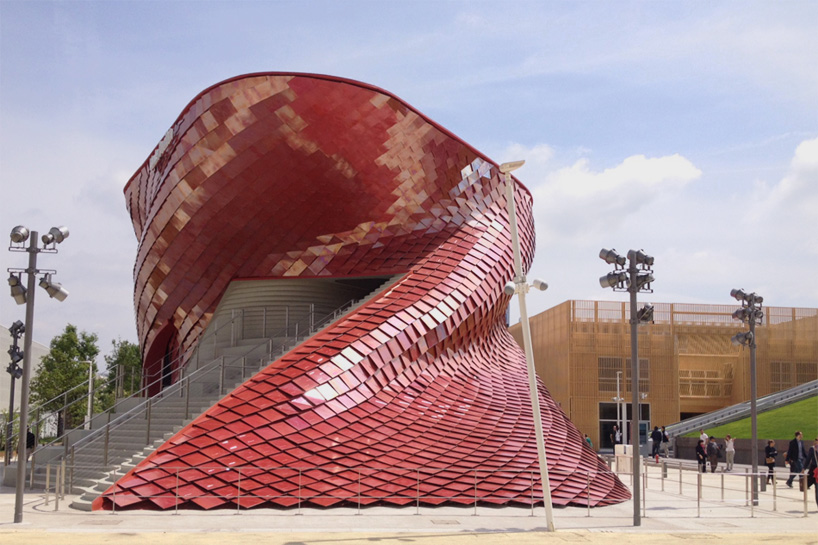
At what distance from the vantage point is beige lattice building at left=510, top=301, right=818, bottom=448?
4534 centimetres

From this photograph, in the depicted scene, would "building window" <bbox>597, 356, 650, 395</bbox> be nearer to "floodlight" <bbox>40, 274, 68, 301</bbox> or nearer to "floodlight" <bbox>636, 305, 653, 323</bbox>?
"floodlight" <bbox>636, 305, 653, 323</bbox>

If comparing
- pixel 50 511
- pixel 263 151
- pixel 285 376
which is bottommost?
pixel 50 511

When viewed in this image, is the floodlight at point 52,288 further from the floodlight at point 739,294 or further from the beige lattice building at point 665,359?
the beige lattice building at point 665,359

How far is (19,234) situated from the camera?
1353 cm

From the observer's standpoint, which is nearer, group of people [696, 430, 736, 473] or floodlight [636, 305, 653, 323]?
floodlight [636, 305, 653, 323]

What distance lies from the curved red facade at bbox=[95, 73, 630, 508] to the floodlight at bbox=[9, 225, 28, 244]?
14.9ft

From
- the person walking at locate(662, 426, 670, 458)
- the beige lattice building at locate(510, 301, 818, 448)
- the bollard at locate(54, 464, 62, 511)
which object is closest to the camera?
the bollard at locate(54, 464, 62, 511)

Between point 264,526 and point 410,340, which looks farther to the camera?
point 410,340

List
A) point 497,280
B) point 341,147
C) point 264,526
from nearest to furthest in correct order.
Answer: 1. point 264,526
2. point 341,147
3. point 497,280

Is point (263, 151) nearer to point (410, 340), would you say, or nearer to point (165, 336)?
point (410, 340)

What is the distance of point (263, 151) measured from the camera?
2052 cm

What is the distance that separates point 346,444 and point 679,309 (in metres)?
36.8

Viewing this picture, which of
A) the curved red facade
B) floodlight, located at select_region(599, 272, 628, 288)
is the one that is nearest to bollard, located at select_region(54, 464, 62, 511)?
the curved red facade

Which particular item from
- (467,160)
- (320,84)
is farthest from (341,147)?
(467,160)
